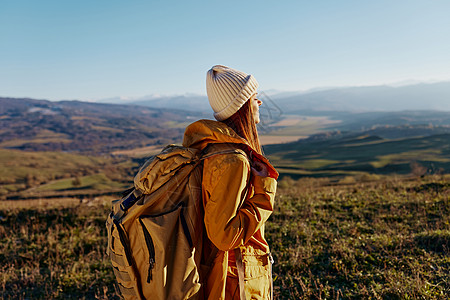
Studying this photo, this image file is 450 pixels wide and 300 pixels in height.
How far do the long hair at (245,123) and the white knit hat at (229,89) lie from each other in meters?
0.07

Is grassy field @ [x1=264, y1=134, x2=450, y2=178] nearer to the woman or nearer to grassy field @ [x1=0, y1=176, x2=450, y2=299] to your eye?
grassy field @ [x1=0, y1=176, x2=450, y2=299]

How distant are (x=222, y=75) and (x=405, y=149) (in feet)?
277

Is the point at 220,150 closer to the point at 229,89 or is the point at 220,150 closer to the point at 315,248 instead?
the point at 229,89

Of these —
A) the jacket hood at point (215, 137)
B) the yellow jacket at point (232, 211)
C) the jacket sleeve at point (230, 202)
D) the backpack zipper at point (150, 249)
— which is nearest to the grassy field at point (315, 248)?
the yellow jacket at point (232, 211)

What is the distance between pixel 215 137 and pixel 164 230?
0.71 m

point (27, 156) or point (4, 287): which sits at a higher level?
point (4, 287)

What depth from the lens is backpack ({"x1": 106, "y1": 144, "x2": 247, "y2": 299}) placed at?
184 centimetres

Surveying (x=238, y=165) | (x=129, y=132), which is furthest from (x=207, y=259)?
(x=129, y=132)

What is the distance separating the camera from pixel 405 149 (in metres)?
73.4

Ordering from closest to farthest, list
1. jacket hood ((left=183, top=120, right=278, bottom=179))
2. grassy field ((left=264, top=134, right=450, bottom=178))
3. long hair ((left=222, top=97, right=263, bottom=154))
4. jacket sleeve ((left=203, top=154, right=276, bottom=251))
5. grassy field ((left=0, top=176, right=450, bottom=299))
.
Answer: jacket sleeve ((left=203, top=154, right=276, bottom=251)) < jacket hood ((left=183, top=120, right=278, bottom=179)) < long hair ((left=222, top=97, right=263, bottom=154)) < grassy field ((left=0, top=176, right=450, bottom=299)) < grassy field ((left=264, top=134, right=450, bottom=178))

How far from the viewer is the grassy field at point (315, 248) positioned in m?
3.66

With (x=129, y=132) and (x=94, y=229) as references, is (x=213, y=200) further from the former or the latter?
(x=129, y=132)

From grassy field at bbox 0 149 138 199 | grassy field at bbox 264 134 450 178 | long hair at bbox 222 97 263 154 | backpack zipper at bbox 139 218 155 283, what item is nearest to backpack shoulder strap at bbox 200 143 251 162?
long hair at bbox 222 97 263 154

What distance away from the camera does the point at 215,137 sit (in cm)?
205
